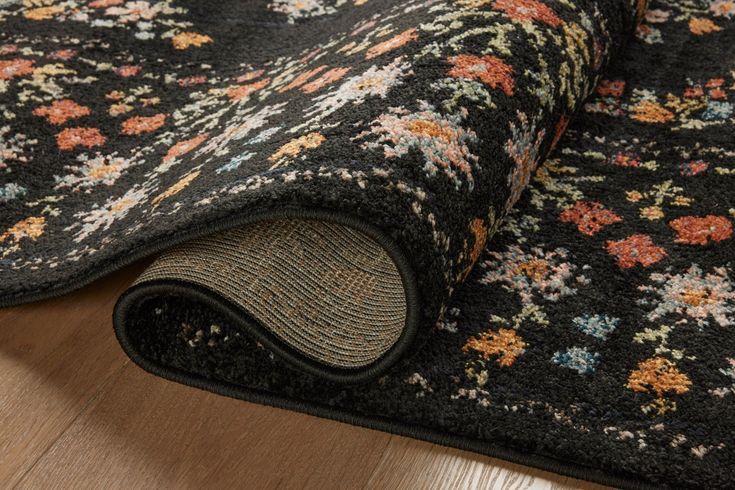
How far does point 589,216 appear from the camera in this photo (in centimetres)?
115

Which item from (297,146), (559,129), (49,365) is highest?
(297,146)

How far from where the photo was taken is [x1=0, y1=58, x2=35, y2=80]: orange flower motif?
4.75ft

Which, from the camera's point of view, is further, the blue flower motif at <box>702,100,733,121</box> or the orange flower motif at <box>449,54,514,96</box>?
the blue flower motif at <box>702,100,733,121</box>

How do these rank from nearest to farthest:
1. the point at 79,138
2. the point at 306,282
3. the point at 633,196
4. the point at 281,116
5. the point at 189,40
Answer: the point at 306,282 < the point at 281,116 < the point at 633,196 < the point at 79,138 < the point at 189,40

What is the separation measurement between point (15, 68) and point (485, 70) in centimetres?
94

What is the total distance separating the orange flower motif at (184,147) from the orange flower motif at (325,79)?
0.67 ft

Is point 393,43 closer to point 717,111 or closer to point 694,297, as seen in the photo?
point 694,297

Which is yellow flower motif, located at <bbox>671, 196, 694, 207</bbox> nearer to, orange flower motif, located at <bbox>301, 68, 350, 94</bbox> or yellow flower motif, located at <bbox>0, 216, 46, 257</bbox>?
orange flower motif, located at <bbox>301, 68, 350, 94</bbox>

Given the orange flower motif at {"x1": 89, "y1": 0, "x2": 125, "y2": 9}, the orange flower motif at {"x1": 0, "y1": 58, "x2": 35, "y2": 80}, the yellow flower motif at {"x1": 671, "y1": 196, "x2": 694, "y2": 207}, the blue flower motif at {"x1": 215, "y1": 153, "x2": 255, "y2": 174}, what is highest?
the blue flower motif at {"x1": 215, "y1": 153, "x2": 255, "y2": 174}

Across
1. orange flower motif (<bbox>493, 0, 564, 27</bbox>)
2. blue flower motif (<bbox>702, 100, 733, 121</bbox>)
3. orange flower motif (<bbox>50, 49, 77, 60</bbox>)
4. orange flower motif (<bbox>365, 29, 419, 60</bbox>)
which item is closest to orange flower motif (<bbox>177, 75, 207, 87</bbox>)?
orange flower motif (<bbox>50, 49, 77, 60</bbox>)

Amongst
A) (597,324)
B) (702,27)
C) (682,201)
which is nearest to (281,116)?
(597,324)

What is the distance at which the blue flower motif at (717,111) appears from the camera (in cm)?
137

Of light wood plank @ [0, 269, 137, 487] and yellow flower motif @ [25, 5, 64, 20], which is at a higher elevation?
yellow flower motif @ [25, 5, 64, 20]

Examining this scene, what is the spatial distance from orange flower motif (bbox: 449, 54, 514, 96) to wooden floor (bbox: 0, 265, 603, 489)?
483 mm
